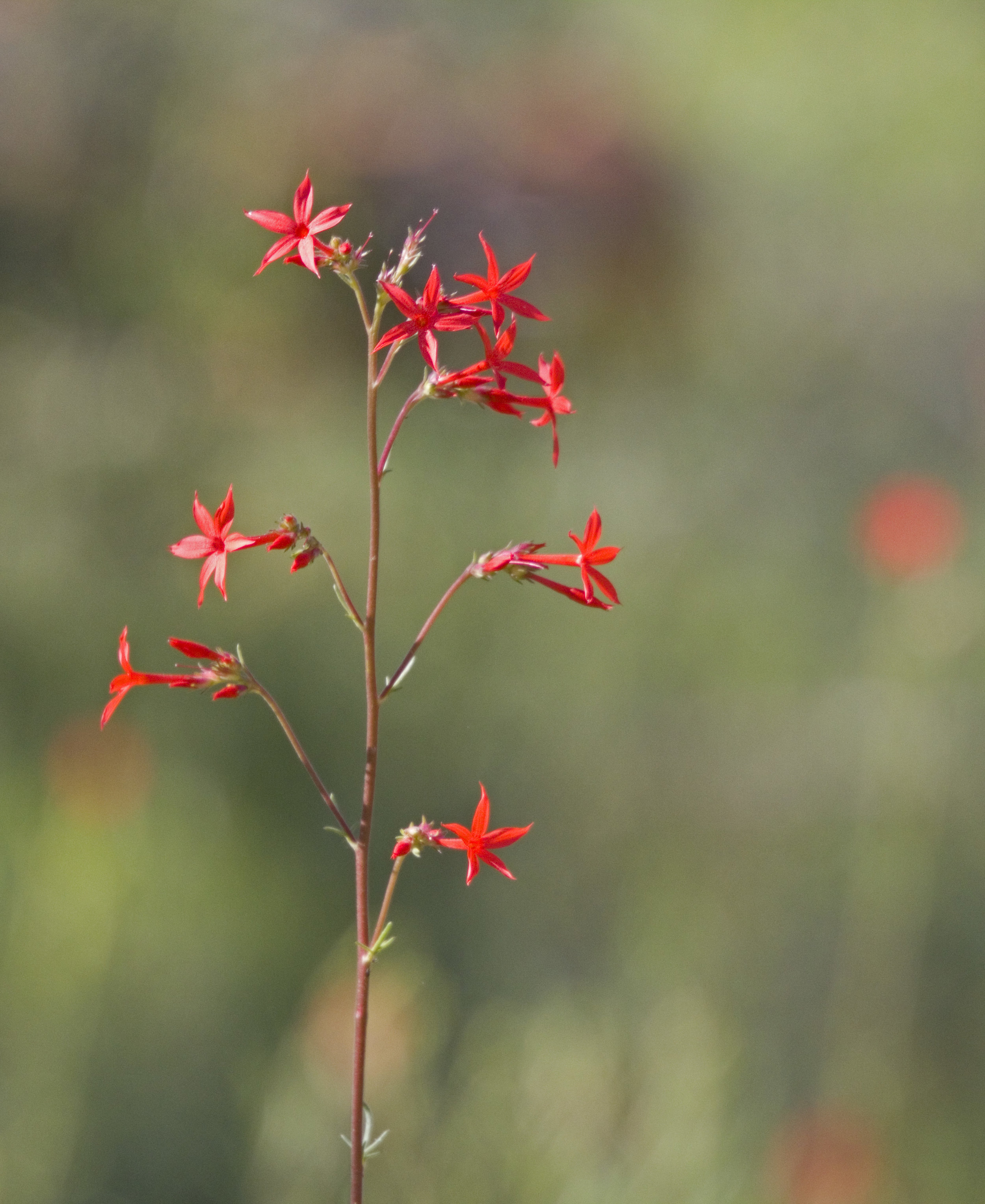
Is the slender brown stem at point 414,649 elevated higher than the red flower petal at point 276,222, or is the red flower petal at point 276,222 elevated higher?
the red flower petal at point 276,222

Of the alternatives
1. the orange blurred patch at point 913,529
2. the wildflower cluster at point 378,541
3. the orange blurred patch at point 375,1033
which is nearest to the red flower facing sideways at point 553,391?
the wildflower cluster at point 378,541

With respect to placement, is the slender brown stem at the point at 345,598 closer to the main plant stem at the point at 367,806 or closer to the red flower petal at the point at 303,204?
the main plant stem at the point at 367,806

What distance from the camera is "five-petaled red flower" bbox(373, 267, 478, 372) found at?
39cm

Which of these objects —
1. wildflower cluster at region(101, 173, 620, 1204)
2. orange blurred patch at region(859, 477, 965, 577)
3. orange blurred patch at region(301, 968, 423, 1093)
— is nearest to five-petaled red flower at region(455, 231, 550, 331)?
wildflower cluster at region(101, 173, 620, 1204)

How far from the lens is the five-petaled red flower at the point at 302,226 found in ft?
1.30

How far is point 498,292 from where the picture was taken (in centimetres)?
42

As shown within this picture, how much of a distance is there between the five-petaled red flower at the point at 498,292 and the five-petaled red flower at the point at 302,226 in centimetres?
5

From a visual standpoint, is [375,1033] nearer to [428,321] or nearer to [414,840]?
[414,840]

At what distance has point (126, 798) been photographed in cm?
118

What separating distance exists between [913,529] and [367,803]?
1.05 metres

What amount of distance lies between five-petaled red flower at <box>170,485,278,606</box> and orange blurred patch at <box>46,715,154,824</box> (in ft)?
2.66

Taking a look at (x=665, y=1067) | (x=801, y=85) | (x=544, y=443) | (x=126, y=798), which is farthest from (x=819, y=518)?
(x=801, y=85)

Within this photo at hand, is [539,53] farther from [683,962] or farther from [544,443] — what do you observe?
[683,962]

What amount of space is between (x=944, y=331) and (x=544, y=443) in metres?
1.38
